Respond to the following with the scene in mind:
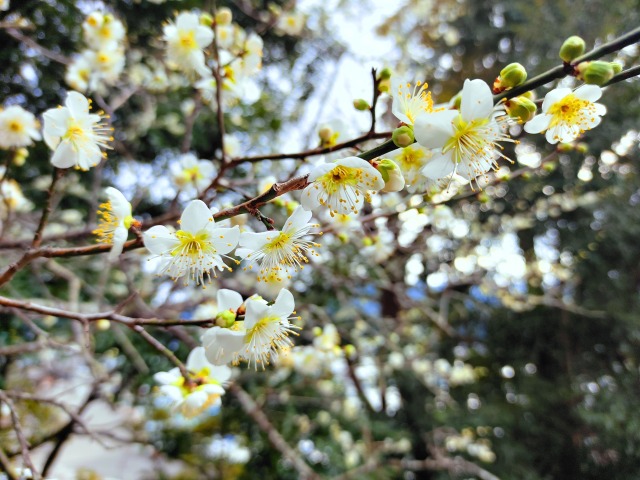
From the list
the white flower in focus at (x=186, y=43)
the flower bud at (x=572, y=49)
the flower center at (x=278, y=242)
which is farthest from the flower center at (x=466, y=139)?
the white flower in focus at (x=186, y=43)

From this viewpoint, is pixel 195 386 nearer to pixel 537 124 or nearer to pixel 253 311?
pixel 253 311

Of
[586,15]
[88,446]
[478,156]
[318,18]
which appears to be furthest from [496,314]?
[88,446]

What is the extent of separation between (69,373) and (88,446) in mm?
1234

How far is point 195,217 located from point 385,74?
13.7 inches

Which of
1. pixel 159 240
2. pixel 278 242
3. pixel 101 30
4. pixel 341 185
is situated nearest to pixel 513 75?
pixel 341 185

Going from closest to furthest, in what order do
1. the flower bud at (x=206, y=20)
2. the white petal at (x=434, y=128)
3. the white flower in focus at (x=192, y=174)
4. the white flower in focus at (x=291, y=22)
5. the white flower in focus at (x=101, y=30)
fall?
the white petal at (x=434, y=128)
the flower bud at (x=206, y=20)
the white flower in focus at (x=192, y=174)
the white flower in focus at (x=101, y=30)
the white flower in focus at (x=291, y=22)

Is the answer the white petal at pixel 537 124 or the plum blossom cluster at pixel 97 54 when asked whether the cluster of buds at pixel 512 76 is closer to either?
the white petal at pixel 537 124

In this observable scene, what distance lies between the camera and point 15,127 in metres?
1.04

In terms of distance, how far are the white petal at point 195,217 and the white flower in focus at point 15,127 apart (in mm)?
734

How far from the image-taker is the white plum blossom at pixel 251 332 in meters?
0.55

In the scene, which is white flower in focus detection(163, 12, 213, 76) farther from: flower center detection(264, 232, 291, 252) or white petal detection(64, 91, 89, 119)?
flower center detection(264, 232, 291, 252)

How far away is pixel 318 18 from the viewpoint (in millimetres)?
2686

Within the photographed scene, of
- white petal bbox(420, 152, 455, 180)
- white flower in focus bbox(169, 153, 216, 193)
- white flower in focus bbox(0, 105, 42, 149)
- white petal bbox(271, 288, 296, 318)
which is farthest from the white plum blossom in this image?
white flower in focus bbox(0, 105, 42, 149)

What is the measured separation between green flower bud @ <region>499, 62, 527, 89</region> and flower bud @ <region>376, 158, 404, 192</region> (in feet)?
0.48
